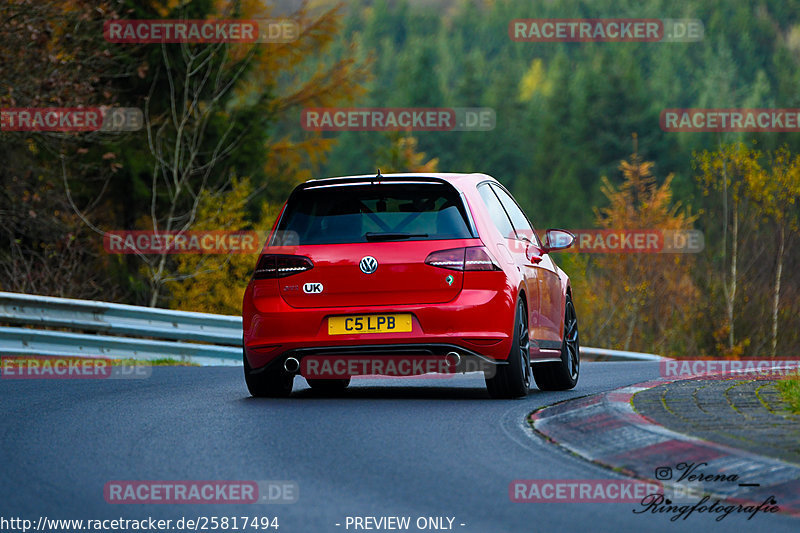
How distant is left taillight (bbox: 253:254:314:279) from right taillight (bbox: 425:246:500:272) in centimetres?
95

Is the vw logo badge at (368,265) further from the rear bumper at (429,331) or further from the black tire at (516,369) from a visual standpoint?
the black tire at (516,369)

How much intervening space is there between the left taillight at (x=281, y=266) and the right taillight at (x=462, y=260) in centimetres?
95

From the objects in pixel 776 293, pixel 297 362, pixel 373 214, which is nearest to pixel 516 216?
pixel 373 214

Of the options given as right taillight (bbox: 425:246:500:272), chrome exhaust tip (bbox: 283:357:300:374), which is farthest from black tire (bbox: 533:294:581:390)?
chrome exhaust tip (bbox: 283:357:300:374)

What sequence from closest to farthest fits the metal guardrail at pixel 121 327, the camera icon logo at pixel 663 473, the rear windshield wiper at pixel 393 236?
1. the camera icon logo at pixel 663 473
2. the rear windshield wiper at pixel 393 236
3. the metal guardrail at pixel 121 327

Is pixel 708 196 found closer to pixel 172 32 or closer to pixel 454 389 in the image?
pixel 172 32

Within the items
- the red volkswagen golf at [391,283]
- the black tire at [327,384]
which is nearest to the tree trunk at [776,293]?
the black tire at [327,384]

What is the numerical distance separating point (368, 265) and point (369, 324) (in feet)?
1.45

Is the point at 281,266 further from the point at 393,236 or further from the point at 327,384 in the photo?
the point at 327,384

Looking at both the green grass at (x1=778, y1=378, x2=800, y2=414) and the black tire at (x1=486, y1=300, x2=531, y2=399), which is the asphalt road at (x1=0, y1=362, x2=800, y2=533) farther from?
the green grass at (x1=778, y1=378, x2=800, y2=414)

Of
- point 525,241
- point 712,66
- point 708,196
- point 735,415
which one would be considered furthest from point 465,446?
point 712,66

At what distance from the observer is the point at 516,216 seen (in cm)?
1166

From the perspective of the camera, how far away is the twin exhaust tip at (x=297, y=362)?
9859 mm

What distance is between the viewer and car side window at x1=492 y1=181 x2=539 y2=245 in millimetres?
11328
